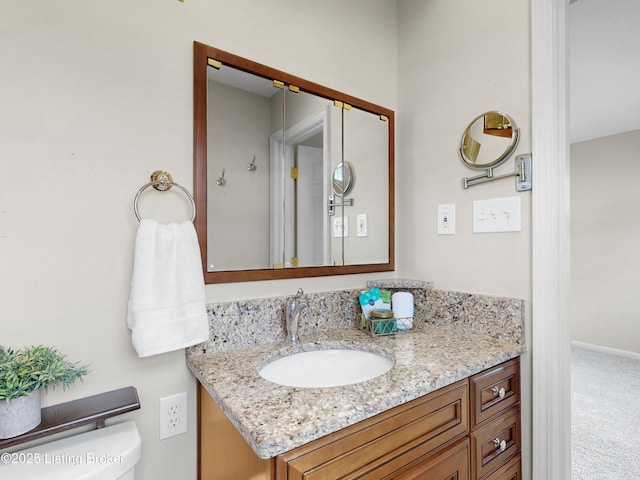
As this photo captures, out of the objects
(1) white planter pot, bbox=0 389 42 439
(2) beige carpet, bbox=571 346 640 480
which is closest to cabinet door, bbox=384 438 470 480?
(1) white planter pot, bbox=0 389 42 439

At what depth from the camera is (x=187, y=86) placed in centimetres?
112

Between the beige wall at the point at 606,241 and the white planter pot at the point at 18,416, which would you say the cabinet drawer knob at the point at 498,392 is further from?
the beige wall at the point at 606,241

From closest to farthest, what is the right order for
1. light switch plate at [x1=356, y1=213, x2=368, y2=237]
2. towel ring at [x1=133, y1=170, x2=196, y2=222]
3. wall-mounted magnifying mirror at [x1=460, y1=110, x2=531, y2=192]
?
towel ring at [x1=133, y1=170, x2=196, y2=222], wall-mounted magnifying mirror at [x1=460, y1=110, x2=531, y2=192], light switch plate at [x1=356, y1=213, x2=368, y2=237]

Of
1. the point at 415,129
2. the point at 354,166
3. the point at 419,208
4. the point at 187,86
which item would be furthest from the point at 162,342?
the point at 415,129

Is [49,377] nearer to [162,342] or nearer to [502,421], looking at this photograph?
[162,342]

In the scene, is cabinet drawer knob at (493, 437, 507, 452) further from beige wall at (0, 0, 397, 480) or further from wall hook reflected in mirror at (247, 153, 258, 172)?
wall hook reflected in mirror at (247, 153, 258, 172)

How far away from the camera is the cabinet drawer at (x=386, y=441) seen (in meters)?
0.69

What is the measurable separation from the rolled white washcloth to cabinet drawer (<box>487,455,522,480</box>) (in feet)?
1.82

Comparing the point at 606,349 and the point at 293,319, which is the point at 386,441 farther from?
the point at 606,349

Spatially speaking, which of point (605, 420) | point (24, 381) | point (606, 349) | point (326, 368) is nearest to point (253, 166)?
point (326, 368)

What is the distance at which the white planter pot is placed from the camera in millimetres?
734

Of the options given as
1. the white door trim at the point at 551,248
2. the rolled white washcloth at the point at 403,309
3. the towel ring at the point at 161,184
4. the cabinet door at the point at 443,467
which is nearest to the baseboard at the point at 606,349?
the white door trim at the point at 551,248

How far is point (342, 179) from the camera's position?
1.51 metres

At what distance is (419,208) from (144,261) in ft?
3.88
